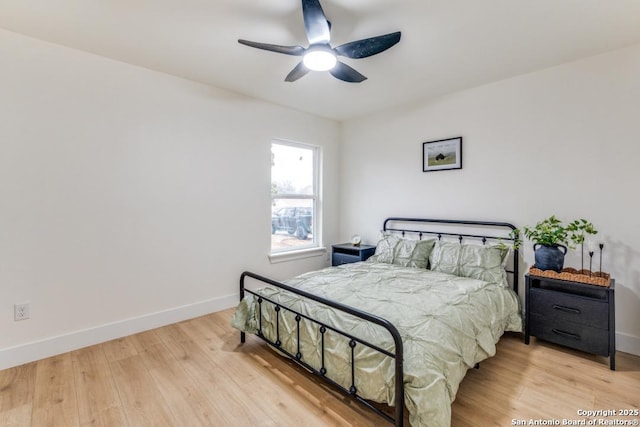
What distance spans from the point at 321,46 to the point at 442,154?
6.97 ft

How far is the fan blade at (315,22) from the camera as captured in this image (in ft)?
5.64

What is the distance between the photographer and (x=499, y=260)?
2.82m

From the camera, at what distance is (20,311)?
2.33m

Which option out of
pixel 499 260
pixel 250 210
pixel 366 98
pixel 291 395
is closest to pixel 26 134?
pixel 250 210

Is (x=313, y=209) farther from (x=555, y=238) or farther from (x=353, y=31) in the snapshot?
(x=555, y=238)

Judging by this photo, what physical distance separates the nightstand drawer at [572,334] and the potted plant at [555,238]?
0.44 meters

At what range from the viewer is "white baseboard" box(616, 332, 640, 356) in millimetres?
2447

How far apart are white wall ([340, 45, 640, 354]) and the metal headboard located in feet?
0.29

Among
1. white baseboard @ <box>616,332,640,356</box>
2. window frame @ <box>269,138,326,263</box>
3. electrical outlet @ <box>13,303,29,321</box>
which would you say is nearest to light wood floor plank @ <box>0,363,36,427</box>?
electrical outlet @ <box>13,303,29,321</box>

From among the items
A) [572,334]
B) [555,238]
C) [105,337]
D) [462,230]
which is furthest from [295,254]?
[572,334]

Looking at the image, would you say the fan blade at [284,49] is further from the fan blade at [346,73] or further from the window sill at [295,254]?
the window sill at [295,254]

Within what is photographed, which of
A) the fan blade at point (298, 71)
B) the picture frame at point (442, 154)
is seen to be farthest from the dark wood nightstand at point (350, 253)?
the fan blade at point (298, 71)

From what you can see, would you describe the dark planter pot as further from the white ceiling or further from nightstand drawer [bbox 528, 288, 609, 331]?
the white ceiling

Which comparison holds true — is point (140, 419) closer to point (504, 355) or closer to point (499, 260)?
point (504, 355)
